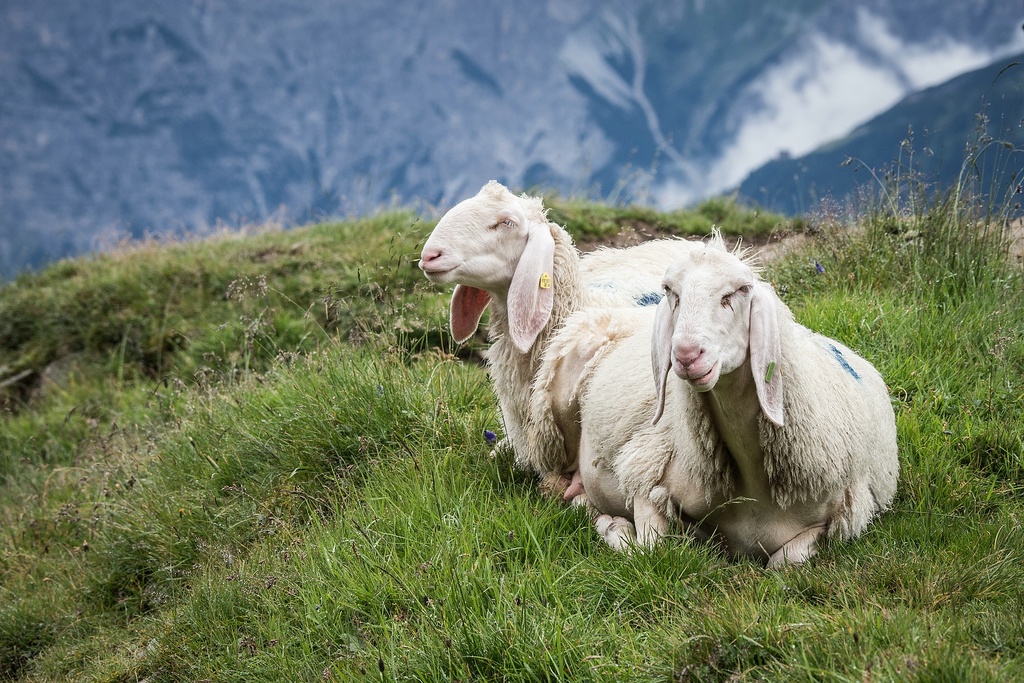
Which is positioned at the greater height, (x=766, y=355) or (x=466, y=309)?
(x=766, y=355)

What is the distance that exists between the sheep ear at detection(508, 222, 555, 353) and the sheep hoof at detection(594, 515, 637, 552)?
0.83 meters

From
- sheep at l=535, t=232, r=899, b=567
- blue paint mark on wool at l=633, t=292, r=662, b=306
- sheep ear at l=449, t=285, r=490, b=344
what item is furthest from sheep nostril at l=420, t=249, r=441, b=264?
blue paint mark on wool at l=633, t=292, r=662, b=306

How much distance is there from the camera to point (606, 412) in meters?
3.71

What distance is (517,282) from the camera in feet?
13.4

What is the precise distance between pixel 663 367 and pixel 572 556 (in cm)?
91

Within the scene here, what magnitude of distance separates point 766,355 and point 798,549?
30.3 inches

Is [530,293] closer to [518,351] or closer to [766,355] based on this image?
[518,351]

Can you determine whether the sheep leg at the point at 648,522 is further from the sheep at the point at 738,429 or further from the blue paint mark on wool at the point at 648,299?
the blue paint mark on wool at the point at 648,299

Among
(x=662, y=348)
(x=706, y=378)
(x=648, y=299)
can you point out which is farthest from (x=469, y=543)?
(x=648, y=299)

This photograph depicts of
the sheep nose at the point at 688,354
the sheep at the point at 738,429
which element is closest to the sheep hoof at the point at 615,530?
the sheep at the point at 738,429

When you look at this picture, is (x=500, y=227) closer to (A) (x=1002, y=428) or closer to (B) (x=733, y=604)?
(B) (x=733, y=604)

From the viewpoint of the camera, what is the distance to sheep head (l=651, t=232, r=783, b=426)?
2.74m

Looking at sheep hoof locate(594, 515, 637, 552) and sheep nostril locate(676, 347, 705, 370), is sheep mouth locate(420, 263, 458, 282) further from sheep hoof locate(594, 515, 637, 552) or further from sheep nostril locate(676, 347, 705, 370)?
sheep nostril locate(676, 347, 705, 370)

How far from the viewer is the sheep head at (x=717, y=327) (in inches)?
108
